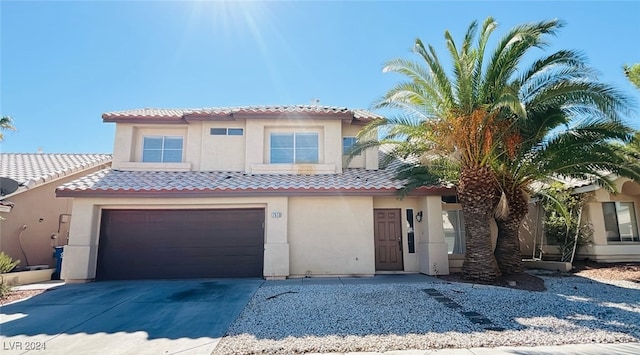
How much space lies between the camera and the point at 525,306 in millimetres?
7660

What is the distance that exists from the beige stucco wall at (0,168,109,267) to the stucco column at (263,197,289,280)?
10739 mm

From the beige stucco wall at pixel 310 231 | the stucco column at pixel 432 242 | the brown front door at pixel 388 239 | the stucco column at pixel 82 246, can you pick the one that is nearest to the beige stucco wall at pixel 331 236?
the beige stucco wall at pixel 310 231

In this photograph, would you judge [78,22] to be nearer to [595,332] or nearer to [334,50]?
[334,50]

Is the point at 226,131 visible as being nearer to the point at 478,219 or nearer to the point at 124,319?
the point at 124,319

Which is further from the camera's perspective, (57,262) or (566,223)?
(57,262)

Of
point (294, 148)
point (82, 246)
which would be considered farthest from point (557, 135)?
point (82, 246)

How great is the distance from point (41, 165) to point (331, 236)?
16.1 metres

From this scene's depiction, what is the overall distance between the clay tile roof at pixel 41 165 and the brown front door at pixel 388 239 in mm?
14709

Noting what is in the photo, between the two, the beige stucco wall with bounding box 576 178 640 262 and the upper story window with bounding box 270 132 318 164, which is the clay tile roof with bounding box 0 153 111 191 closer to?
the upper story window with bounding box 270 132 318 164

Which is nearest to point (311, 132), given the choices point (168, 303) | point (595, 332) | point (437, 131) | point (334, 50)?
point (334, 50)

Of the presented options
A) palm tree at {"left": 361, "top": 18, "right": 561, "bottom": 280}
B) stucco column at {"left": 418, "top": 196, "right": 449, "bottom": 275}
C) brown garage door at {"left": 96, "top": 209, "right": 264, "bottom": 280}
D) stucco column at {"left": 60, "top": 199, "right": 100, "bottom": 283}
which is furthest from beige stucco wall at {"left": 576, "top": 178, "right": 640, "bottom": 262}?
stucco column at {"left": 60, "top": 199, "right": 100, "bottom": 283}

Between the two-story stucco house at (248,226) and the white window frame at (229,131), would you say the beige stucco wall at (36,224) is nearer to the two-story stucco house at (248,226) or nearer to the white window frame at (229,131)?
the two-story stucco house at (248,226)

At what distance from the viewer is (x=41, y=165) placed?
1688 centimetres

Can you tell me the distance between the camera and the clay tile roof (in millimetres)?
14242
